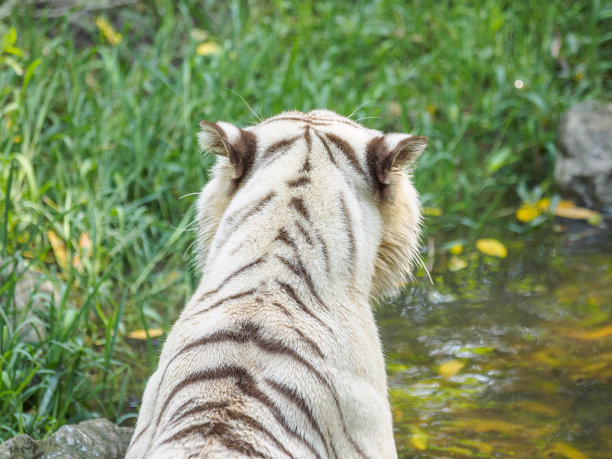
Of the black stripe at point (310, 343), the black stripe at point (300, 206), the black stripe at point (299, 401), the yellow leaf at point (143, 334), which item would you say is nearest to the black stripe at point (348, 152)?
the black stripe at point (300, 206)

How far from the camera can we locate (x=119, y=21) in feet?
20.1

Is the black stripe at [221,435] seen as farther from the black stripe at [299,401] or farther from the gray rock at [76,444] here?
the gray rock at [76,444]

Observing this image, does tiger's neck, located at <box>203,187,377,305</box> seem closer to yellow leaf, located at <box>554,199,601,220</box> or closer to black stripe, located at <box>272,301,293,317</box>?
black stripe, located at <box>272,301,293,317</box>

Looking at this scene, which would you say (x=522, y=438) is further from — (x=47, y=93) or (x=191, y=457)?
(x=47, y=93)

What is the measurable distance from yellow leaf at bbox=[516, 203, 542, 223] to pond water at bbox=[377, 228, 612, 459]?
0.31 metres

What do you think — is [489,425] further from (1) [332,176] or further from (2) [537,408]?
(1) [332,176]

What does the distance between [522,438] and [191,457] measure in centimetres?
180

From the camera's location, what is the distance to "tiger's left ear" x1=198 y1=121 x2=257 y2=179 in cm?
233

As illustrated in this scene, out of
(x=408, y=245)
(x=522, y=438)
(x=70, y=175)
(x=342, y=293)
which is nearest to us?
(x=342, y=293)

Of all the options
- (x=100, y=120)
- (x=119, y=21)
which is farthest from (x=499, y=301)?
(x=119, y=21)

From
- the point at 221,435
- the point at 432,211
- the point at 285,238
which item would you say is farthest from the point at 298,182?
the point at 432,211

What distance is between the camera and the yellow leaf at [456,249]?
4656mm

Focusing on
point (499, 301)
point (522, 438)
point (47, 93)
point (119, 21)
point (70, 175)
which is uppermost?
point (119, 21)

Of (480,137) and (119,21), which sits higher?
(119,21)
